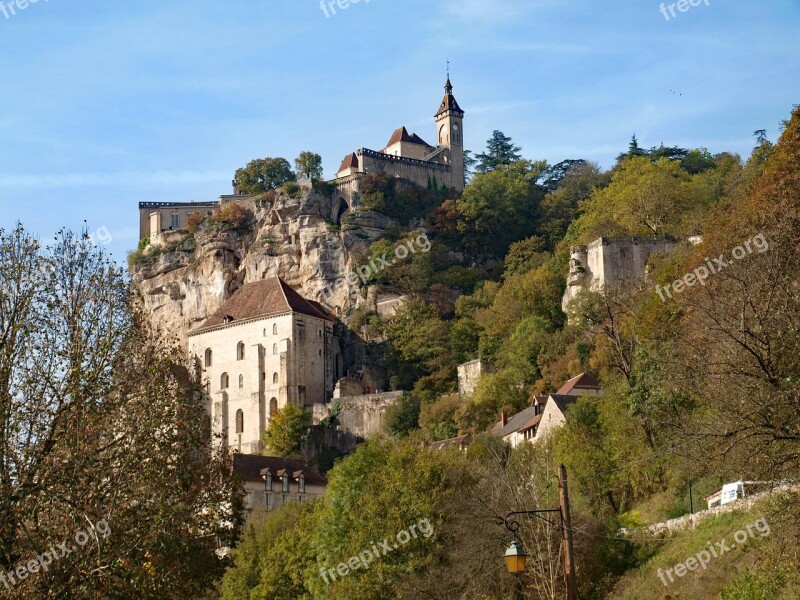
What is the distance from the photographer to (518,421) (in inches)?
2584

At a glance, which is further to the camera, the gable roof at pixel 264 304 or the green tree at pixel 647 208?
the gable roof at pixel 264 304

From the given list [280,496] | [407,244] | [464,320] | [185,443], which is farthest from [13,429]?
[407,244]

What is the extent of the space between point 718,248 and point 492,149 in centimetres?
7160

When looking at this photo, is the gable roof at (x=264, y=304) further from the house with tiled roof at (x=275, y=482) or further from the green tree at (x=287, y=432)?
the house with tiled roof at (x=275, y=482)

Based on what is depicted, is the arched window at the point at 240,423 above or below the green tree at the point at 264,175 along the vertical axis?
below

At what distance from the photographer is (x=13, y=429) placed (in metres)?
22.5

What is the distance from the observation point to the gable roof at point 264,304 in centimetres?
8569

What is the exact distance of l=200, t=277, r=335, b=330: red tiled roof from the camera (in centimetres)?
8569

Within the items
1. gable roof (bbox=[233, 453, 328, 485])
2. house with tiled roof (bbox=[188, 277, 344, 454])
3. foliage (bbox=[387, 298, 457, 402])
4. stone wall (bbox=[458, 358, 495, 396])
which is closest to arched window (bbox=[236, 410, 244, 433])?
house with tiled roof (bbox=[188, 277, 344, 454])

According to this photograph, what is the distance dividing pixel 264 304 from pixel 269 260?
9.29 meters

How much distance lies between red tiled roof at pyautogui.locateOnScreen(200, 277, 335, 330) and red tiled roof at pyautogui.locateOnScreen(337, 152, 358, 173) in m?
17.7

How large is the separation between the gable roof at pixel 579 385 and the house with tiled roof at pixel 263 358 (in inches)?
900

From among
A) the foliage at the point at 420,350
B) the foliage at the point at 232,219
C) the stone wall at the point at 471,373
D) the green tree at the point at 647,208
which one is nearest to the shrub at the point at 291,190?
the foliage at the point at 232,219

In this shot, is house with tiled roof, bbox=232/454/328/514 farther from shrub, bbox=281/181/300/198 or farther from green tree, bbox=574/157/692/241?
shrub, bbox=281/181/300/198
